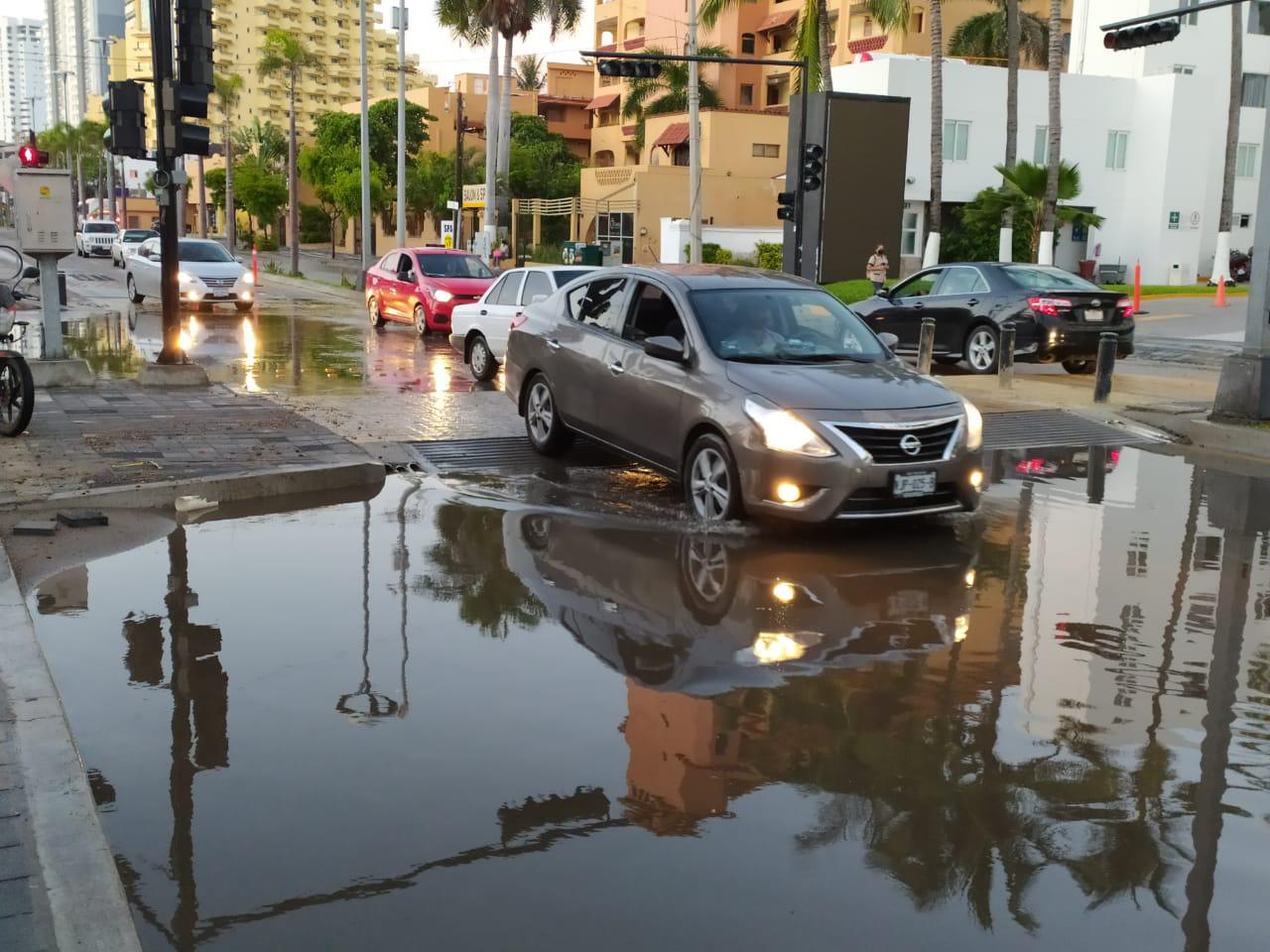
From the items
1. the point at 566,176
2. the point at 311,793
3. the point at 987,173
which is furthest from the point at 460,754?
the point at 566,176

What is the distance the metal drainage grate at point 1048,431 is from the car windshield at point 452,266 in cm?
1234

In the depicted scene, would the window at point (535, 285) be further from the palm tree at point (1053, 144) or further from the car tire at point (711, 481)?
the palm tree at point (1053, 144)

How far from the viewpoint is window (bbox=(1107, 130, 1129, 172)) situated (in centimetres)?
5003

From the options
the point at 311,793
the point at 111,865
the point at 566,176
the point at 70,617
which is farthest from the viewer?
the point at 566,176

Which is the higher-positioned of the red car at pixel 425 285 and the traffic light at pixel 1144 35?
the traffic light at pixel 1144 35

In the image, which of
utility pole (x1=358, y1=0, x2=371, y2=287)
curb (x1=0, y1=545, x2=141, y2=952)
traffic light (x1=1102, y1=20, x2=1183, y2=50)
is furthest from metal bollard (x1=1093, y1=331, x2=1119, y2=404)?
utility pole (x1=358, y1=0, x2=371, y2=287)

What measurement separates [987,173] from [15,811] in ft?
158

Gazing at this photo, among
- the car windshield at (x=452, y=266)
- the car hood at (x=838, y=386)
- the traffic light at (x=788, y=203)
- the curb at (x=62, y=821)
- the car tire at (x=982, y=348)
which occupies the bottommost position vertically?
the curb at (x=62, y=821)

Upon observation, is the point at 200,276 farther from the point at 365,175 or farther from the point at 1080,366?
the point at 1080,366

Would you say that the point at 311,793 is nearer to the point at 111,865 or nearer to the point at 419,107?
the point at 111,865

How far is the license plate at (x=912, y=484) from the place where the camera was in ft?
28.0

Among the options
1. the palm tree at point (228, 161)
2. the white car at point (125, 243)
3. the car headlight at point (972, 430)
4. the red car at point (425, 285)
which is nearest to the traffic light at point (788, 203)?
the red car at point (425, 285)

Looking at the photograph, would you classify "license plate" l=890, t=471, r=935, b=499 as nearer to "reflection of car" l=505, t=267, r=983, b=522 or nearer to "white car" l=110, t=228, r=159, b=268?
"reflection of car" l=505, t=267, r=983, b=522

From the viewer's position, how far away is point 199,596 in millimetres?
7414
